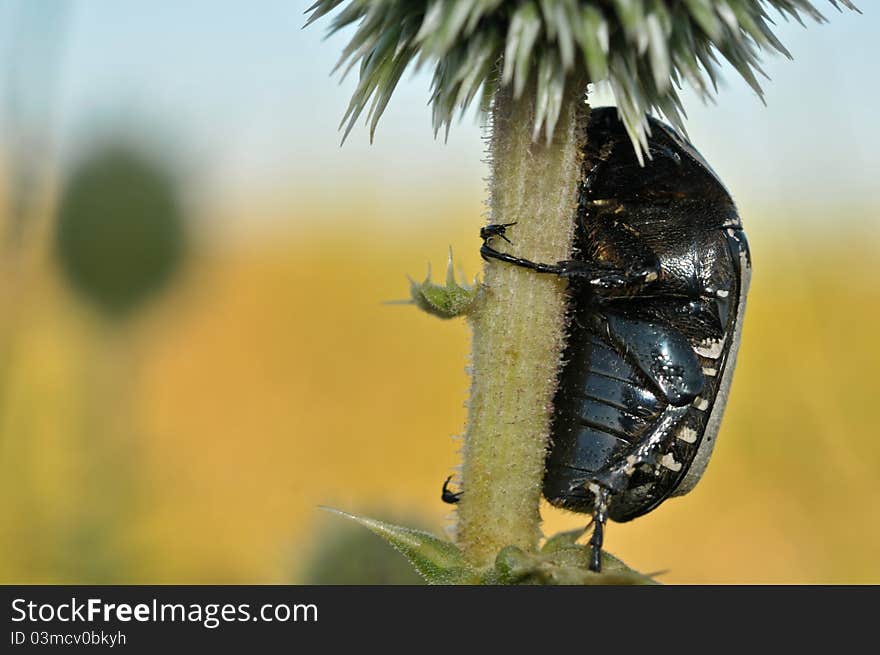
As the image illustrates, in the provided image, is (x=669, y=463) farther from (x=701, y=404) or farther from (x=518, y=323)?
(x=518, y=323)

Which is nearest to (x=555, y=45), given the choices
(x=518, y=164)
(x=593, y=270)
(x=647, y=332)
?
(x=518, y=164)

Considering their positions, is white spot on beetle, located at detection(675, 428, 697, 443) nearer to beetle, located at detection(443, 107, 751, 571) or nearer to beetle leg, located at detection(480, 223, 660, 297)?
beetle, located at detection(443, 107, 751, 571)

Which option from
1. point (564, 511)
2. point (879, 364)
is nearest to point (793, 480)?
point (879, 364)

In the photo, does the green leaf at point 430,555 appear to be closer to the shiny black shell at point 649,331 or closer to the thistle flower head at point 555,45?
the shiny black shell at point 649,331

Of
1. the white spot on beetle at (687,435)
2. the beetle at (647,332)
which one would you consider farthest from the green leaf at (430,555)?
the white spot on beetle at (687,435)

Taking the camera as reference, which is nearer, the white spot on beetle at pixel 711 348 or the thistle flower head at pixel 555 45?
the thistle flower head at pixel 555 45

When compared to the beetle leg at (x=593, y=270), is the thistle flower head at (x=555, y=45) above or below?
above

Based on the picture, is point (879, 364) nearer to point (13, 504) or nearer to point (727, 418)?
point (727, 418)

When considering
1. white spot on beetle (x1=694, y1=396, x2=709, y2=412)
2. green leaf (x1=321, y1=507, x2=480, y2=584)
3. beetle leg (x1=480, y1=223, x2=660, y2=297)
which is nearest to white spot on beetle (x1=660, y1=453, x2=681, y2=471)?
white spot on beetle (x1=694, y1=396, x2=709, y2=412)

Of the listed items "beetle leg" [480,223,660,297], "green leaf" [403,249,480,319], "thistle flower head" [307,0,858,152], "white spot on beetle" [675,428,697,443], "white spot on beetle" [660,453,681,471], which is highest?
"thistle flower head" [307,0,858,152]
